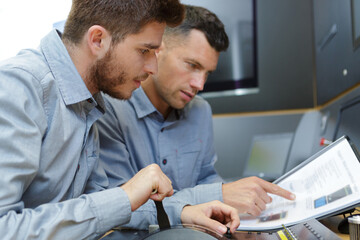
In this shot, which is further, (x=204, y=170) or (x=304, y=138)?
(x=304, y=138)

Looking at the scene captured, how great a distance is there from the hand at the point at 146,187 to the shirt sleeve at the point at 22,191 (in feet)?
0.06

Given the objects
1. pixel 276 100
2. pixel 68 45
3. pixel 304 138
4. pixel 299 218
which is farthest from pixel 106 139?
pixel 276 100

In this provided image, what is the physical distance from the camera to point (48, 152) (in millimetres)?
695

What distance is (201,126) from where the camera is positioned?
1.41m

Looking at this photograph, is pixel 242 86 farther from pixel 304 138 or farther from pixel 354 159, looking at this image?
pixel 354 159

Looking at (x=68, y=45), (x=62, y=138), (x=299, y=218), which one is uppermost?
(x=68, y=45)

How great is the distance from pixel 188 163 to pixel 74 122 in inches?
23.9

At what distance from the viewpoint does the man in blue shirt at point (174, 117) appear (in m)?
1.17

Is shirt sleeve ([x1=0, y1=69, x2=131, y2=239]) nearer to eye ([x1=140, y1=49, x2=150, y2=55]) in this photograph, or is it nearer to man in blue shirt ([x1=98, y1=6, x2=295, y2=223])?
eye ([x1=140, y1=49, x2=150, y2=55])

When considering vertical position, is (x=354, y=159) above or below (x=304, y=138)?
above

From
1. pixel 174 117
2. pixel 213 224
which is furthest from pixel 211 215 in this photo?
pixel 174 117

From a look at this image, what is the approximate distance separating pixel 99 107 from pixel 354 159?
23.9 inches

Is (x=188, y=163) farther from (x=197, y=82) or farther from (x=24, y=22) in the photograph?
(x=24, y=22)

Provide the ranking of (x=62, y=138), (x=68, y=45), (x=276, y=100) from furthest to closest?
(x=276, y=100), (x=68, y=45), (x=62, y=138)
